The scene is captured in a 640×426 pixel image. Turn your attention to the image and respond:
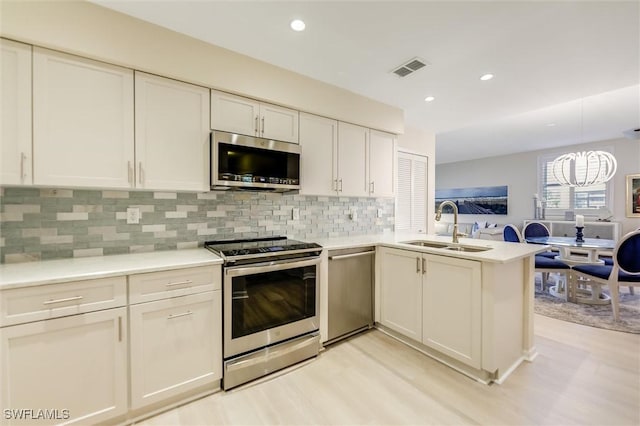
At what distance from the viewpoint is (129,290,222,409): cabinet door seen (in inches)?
62.3

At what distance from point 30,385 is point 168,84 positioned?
1.91m

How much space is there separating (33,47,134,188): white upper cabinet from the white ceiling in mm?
442

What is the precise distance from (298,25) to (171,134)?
1.19 m

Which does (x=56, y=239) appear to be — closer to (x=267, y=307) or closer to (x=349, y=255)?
(x=267, y=307)

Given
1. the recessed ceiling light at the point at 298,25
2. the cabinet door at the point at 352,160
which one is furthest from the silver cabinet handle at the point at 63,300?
the cabinet door at the point at 352,160

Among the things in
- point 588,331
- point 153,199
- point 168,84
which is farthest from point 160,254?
point 588,331

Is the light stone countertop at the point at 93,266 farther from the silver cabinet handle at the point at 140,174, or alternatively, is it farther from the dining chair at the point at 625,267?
the dining chair at the point at 625,267

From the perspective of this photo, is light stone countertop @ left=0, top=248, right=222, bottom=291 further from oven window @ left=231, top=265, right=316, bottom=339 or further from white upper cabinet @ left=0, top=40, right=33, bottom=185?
white upper cabinet @ left=0, top=40, right=33, bottom=185

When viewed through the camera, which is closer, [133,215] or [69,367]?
[69,367]

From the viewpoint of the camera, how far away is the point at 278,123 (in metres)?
2.43

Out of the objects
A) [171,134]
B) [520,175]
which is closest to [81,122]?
[171,134]

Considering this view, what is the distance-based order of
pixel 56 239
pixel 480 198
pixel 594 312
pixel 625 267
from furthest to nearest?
pixel 480 198 < pixel 594 312 < pixel 625 267 < pixel 56 239

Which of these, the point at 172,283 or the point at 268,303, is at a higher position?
the point at 172,283

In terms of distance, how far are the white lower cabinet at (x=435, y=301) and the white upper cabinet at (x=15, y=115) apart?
2.70 metres
